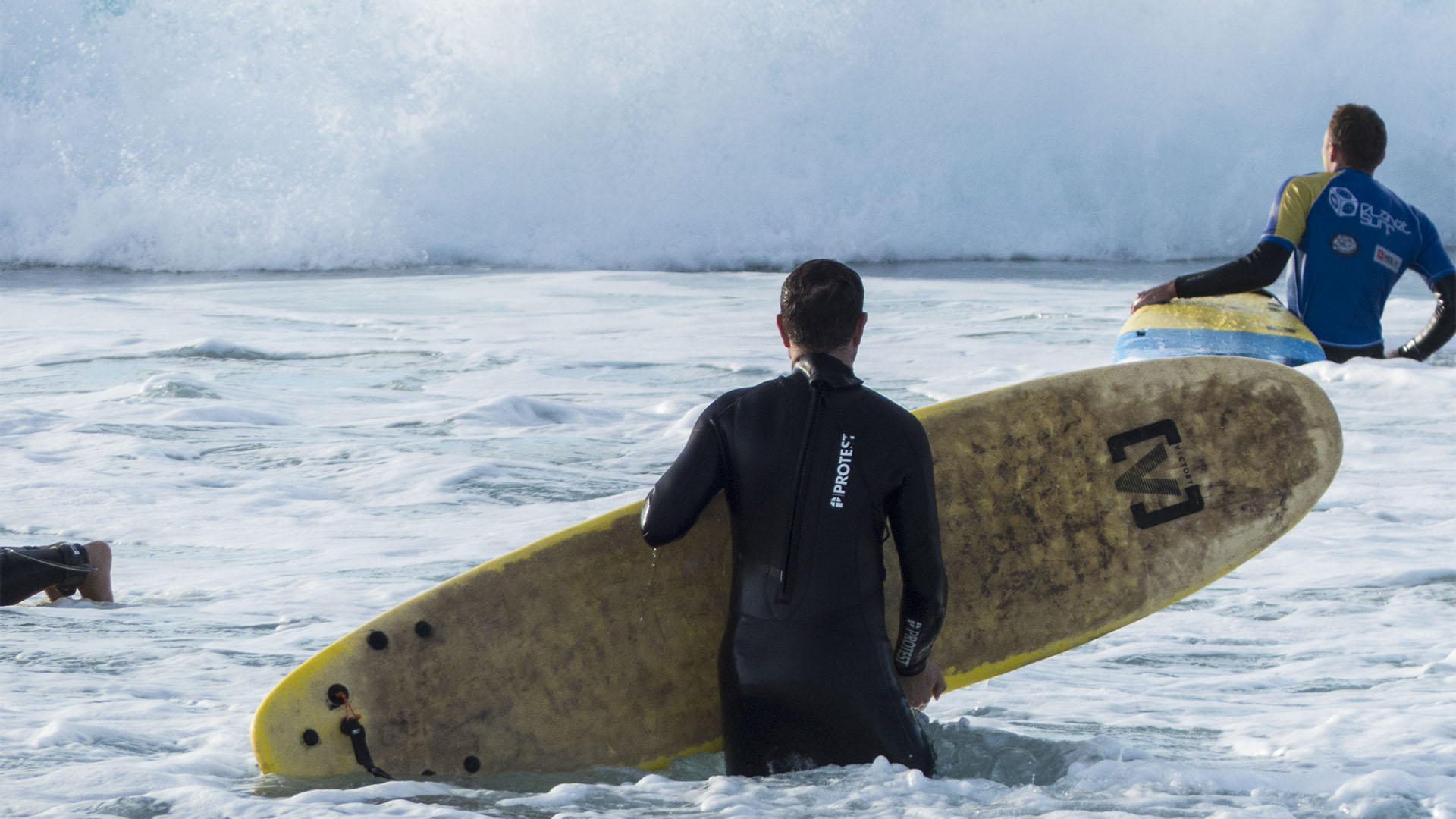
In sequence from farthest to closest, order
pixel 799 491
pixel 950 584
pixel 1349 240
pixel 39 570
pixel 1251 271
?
1. pixel 1349 240
2. pixel 1251 271
3. pixel 39 570
4. pixel 950 584
5. pixel 799 491

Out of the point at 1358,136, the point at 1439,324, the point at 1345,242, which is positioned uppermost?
the point at 1358,136

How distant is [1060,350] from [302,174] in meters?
11.5

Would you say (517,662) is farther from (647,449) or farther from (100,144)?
(100,144)


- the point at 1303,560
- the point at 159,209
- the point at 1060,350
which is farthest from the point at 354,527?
the point at 159,209

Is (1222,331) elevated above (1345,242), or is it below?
below

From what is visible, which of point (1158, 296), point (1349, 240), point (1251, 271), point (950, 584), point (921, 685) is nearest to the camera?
point (921, 685)

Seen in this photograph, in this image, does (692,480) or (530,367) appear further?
(530,367)

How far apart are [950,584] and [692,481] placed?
830 mm

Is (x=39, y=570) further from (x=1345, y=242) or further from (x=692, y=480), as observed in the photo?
(x=1345, y=242)

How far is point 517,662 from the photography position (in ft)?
8.88

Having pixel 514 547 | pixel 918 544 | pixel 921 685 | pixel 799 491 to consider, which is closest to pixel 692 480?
pixel 799 491

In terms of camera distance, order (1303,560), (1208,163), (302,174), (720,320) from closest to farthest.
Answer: (1303,560) → (720,320) → (302,174) → (1208,163)

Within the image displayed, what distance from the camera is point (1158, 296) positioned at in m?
6.15

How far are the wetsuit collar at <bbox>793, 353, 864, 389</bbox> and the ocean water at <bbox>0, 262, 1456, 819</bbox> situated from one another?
2.06ft
